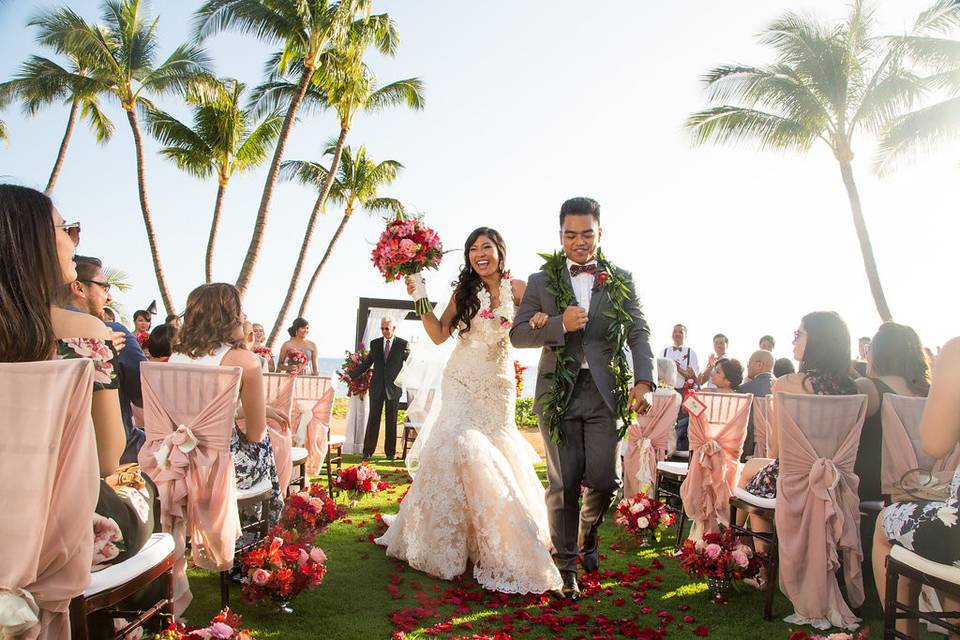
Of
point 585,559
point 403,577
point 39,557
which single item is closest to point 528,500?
point 585,559

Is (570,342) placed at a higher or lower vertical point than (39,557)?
higher

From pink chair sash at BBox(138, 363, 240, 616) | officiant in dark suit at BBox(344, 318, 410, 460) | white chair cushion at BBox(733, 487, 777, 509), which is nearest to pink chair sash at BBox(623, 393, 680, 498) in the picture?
white chair cushion at BBox(733, 487, 777, 509)

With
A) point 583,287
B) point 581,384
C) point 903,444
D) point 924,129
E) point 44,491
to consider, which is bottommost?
point 44,491

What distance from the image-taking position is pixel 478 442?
4.75 meters

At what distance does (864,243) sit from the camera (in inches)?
621

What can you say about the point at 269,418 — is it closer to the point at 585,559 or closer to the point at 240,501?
the point at 240,501

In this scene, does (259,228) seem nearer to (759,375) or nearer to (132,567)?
(759,375)

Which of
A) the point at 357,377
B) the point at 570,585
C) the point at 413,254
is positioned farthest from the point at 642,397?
the point at 357,377

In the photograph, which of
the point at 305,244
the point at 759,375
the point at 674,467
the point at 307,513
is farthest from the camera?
the point at 305,244

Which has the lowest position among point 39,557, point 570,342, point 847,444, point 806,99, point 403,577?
point 403,577

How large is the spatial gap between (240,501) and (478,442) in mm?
1617

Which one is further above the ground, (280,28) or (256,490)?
(280,28)

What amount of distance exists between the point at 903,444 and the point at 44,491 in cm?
400

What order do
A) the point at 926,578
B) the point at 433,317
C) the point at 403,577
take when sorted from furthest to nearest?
the point at 433,317 → the point at 403,577 → the point at 926,578
